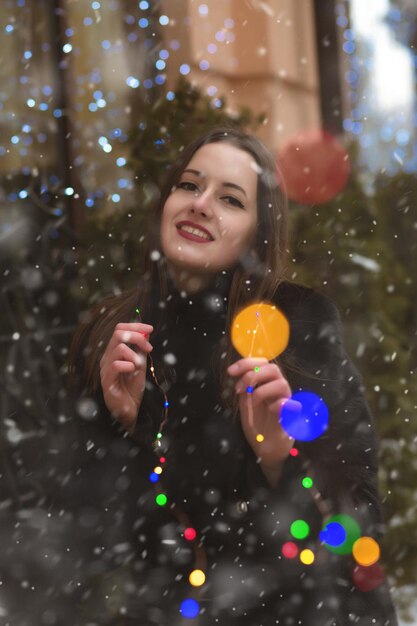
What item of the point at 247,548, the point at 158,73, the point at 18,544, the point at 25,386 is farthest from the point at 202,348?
the point at 25,386

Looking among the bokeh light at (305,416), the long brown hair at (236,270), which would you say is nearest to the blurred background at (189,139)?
the long brown hair at (236,270)

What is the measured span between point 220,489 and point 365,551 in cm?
18

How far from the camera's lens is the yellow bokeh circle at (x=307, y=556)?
3.02 feet

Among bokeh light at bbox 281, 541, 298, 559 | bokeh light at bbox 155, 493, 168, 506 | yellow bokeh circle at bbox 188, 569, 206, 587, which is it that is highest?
bokeh light at bbox 155, 493, 168, 506

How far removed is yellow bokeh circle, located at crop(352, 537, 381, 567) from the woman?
1 centimetres

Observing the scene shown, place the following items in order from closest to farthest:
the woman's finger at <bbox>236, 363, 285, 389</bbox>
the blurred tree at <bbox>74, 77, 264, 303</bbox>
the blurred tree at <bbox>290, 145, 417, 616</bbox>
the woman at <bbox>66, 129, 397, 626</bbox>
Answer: the woman's finger at <bbox>236, 363, 285, 389</bbox> < the woman at <bbox>66, 129, 397, 626</bbox> < the blurred tree at <bbox>74, 77, 264, 303</bbox> < the blurred tree at <bbox>290, 145, 417, 616</bbox>

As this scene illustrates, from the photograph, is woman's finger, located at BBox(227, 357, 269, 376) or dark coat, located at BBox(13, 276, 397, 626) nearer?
woman's finger, located at BBox(227, 357, 269, 376)

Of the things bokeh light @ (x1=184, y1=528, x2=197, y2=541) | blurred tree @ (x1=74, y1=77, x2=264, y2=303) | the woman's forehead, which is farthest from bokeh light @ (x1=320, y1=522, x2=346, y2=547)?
blurred tree @ (x1=74, y1=77, x2=264, y2=303)

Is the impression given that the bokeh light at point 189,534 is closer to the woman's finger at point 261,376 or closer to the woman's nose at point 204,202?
the woman's finger at point 261,376

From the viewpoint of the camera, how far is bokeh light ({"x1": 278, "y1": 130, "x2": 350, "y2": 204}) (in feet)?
4.72

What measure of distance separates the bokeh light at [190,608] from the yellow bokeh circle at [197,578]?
A: 0.02 meters

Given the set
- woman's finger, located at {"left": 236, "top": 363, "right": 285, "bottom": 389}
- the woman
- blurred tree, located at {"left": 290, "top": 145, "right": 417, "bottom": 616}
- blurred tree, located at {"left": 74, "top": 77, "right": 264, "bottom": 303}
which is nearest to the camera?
woman's finger, located at {"left": 236, "top": 363, "right": 285, "bottom": 389}

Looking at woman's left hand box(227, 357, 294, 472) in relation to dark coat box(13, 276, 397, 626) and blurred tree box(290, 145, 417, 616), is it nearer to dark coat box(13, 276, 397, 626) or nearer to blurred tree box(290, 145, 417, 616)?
dark coat box(13, 276, 397, 626)

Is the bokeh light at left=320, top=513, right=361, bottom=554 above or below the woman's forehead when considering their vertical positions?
below
